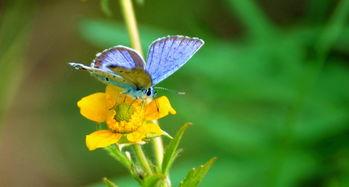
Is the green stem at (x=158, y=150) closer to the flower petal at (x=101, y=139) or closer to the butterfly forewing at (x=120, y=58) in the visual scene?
the flower petal at (x=101, y=139)

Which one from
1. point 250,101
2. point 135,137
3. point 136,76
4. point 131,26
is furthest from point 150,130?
point 250,101

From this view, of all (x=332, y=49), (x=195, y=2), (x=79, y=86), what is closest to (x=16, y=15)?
(x=79, y=86)

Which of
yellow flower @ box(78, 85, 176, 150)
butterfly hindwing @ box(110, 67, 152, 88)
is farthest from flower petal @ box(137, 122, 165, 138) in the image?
butterfly hindwing @ box(110, 67, 152, 88)

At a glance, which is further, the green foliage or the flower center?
the green foliage

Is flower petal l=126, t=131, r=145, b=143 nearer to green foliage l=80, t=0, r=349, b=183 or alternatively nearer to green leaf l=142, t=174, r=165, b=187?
green leaf l=142, t=174, r=165, b=187

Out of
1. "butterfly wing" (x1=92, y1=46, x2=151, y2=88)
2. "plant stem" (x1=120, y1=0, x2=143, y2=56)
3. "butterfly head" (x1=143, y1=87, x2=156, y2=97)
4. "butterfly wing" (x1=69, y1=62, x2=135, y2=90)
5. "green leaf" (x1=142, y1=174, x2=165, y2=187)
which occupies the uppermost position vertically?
"plant stem" (x1=120, y1=0, x2=143, y2=56)

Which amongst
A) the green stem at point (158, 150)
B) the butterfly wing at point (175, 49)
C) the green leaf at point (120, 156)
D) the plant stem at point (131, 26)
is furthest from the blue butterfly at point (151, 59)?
the plant stem at point (131, 26)

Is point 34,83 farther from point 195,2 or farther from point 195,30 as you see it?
point 195,30
